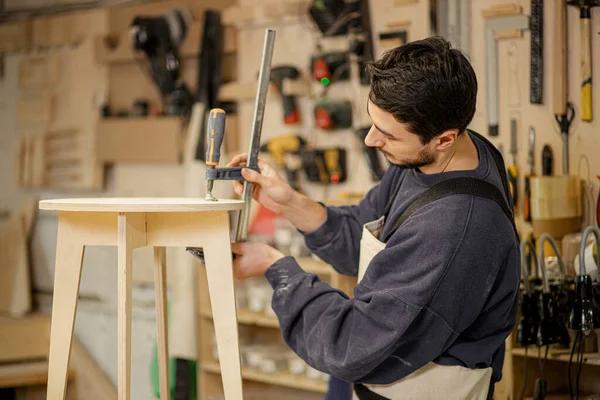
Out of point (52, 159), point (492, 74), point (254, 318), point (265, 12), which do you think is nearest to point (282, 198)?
point (492, 74)

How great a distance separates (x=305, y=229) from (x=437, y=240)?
644 millimetres

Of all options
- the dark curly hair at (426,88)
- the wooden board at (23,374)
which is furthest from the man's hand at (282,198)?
the wooden board at (23,374)

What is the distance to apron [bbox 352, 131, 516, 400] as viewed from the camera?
5.85 ft

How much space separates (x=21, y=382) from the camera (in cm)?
440

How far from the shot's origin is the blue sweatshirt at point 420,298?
1.71 metres

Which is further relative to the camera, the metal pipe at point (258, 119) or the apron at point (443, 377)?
the metal pipe at point (258, 119)

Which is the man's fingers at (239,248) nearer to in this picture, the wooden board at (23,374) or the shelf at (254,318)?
the shelf at (254,318)

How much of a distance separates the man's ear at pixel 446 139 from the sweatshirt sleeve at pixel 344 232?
0.47 m

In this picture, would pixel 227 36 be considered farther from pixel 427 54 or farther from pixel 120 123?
pixel 427 54

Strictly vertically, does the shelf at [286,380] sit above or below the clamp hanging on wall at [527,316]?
below

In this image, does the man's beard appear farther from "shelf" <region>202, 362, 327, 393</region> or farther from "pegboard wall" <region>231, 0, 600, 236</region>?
"shelf" <region>202, 362, 327, 393</region>

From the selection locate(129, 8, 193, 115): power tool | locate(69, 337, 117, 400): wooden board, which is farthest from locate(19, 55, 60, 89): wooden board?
locate(69, 337, 117, 400): wooden board

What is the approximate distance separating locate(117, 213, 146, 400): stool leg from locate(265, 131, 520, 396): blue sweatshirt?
0.36 meters

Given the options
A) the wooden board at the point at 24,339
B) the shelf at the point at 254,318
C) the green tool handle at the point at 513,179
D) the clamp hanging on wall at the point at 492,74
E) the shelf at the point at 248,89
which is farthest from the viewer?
the wooden board at the point at 24,339
